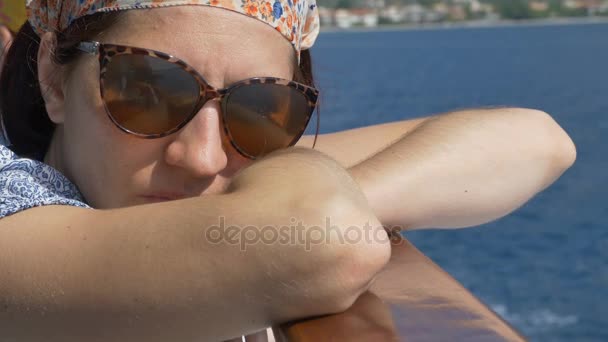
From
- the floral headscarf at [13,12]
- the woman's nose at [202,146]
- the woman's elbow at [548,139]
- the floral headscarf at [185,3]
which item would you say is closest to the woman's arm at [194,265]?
the woman's nose at [202,146]

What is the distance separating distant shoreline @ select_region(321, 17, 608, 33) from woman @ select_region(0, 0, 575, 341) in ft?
267

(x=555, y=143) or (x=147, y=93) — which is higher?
(x=147, y=93)

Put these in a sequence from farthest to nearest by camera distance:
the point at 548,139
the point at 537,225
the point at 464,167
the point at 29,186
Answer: the point at 537,225, the point at 548,139, the point at 464,167, the point at 29,186

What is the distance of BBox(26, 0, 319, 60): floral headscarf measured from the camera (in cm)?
123

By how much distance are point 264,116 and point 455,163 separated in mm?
363

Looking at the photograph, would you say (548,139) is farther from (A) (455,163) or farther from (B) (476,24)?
(B) (476,24)

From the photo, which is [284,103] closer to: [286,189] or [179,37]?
[179,37]

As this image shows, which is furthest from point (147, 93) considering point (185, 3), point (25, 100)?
point (25, 100)

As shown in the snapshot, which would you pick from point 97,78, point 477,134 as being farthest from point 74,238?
point 477,134

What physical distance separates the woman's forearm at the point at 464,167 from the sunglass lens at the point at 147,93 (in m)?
0.31

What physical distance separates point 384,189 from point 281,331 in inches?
17.8

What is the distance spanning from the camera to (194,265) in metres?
0.88

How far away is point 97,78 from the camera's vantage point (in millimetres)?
1252

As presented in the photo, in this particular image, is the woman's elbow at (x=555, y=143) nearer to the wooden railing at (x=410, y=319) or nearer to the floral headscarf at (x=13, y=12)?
the wooden railing at (x=410, y=319)
